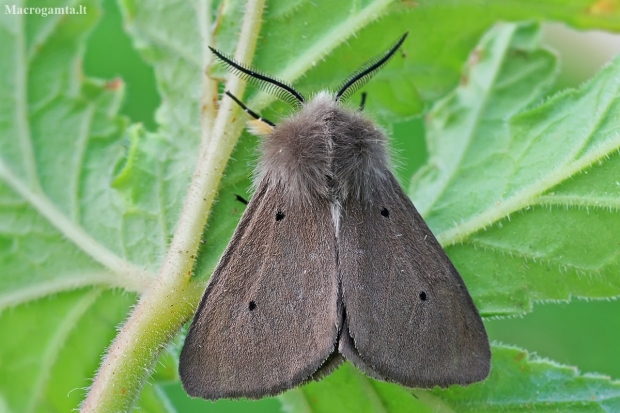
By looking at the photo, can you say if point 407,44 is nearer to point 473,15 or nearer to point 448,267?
point 473,15

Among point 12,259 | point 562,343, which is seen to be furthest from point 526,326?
point 12,259

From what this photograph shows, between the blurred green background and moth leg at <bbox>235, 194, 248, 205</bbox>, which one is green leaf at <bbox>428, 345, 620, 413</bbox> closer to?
moth leg at <bbox>235, 194, 248, 205</bbox>

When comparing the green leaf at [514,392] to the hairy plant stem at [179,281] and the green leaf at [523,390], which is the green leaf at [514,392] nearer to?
the green leaf at [523,390]

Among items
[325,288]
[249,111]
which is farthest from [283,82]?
[325,288]

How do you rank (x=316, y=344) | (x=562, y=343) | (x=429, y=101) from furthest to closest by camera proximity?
(x=562, y=343) < (x=429, y=101) < (x=316, y=344)

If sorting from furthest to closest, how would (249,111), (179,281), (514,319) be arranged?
(514,319) → (249,111) → (179,281)
